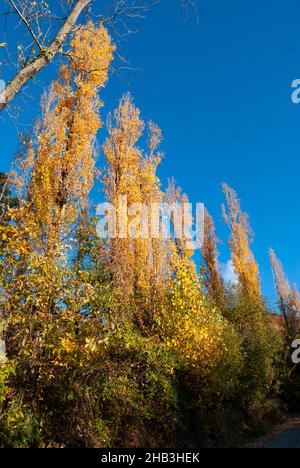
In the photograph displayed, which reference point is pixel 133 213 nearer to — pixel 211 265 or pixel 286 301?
pixel 211 265

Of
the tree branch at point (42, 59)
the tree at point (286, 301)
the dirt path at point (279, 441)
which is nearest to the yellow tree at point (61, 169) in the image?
the tree branch at point (42, 59)

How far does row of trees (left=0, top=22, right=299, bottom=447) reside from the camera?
5.79 meters

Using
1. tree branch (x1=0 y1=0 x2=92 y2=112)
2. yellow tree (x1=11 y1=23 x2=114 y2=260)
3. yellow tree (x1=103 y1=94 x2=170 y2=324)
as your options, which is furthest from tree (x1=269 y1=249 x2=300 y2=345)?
tree branch (x1=0 y1=0 x2=92 y2=112)

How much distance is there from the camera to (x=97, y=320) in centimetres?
669

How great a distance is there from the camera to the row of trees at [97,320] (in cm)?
579

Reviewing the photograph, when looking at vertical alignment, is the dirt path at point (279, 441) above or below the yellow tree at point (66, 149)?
below

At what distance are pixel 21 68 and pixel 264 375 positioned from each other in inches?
635

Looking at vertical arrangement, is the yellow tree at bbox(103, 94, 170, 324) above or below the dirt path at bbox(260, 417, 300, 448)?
above

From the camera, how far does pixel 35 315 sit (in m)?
5.56

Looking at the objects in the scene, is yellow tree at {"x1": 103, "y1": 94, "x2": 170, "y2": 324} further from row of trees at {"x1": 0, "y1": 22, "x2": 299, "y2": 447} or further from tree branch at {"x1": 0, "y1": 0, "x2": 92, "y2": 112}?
tree branch at {"x1": 0, "y1": 0, "x2": 92, "y2": 112}

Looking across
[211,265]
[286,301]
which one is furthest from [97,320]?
[286,301]

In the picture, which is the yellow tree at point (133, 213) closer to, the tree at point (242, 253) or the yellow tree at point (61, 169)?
the yellow tree at point (61, 169)
